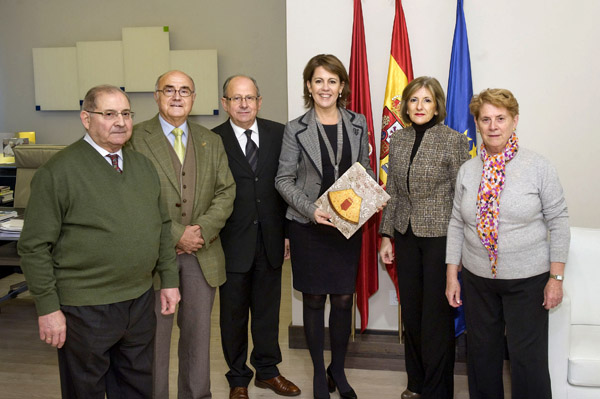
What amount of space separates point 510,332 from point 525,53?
1.74 meters

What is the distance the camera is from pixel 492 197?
2250mm

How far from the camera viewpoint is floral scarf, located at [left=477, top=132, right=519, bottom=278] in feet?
7.36

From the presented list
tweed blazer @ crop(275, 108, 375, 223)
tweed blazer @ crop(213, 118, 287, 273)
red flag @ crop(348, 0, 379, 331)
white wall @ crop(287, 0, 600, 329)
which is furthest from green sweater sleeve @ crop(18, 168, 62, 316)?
white wall @ crop(287, 0, 600, 329)

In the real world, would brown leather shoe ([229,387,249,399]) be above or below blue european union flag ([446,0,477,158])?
below

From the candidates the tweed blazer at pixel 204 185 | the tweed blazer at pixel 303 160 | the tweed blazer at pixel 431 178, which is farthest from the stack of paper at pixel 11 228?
the tweed blazer at pixel 431 178

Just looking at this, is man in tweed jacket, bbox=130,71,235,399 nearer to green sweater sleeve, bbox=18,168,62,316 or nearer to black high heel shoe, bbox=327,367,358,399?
green sweater sleeve, bbox=18,168,62,316

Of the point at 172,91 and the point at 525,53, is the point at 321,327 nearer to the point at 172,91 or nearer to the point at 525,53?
the point at 172,91

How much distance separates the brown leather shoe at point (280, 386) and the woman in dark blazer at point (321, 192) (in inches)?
7.8

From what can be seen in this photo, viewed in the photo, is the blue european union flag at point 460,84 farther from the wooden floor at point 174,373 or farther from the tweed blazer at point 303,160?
the wooden floor at point 174,373

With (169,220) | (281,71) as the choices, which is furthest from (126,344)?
(281,71)

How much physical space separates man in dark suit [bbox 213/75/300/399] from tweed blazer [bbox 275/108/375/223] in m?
0.11

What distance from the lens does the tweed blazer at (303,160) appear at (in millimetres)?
2682

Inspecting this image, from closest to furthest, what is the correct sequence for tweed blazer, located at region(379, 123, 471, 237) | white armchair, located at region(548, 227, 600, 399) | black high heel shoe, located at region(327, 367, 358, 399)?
white armchair, located at region(548, 227, 600, 399) < tweed blazer, located at region(379, 123, 471, 237) < black high heel shoe, located at region(327, 367, 358, 399)

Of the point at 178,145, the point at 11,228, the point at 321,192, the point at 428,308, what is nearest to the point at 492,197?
the point at 428,308
